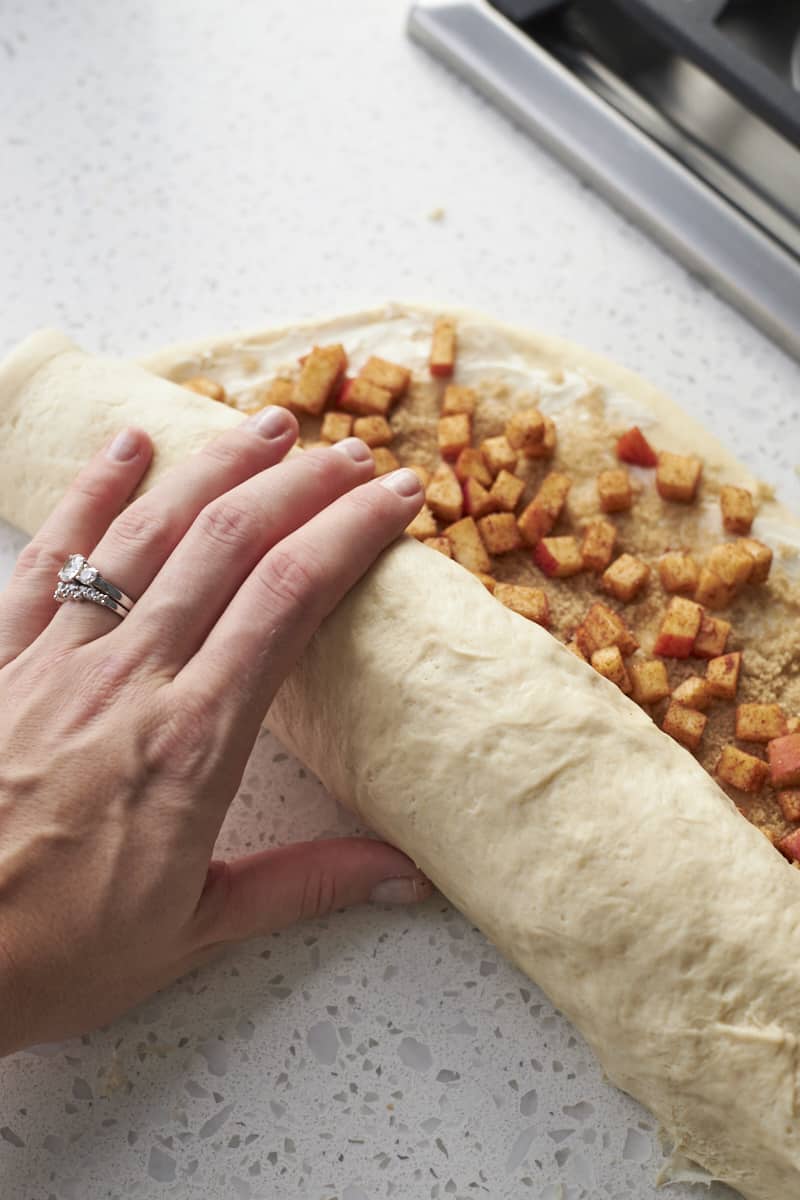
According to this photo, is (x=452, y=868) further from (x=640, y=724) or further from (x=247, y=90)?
(x=247, y=90)

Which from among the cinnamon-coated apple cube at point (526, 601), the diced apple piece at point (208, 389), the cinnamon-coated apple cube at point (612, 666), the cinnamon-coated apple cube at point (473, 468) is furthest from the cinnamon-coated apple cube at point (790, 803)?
the diced apple piece at point (208, 389)

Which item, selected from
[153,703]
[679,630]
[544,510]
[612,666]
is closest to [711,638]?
[679,630]

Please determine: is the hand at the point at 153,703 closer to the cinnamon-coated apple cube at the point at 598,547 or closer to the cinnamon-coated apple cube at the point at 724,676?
the cinnamon-coated apple cube at the point at 598,547

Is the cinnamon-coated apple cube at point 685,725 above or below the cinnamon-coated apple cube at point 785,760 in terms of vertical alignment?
below

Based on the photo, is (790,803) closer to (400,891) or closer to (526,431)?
(400,891)

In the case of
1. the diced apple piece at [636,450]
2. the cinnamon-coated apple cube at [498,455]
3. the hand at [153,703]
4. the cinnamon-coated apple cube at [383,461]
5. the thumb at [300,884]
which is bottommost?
the thumb at [300,884]
